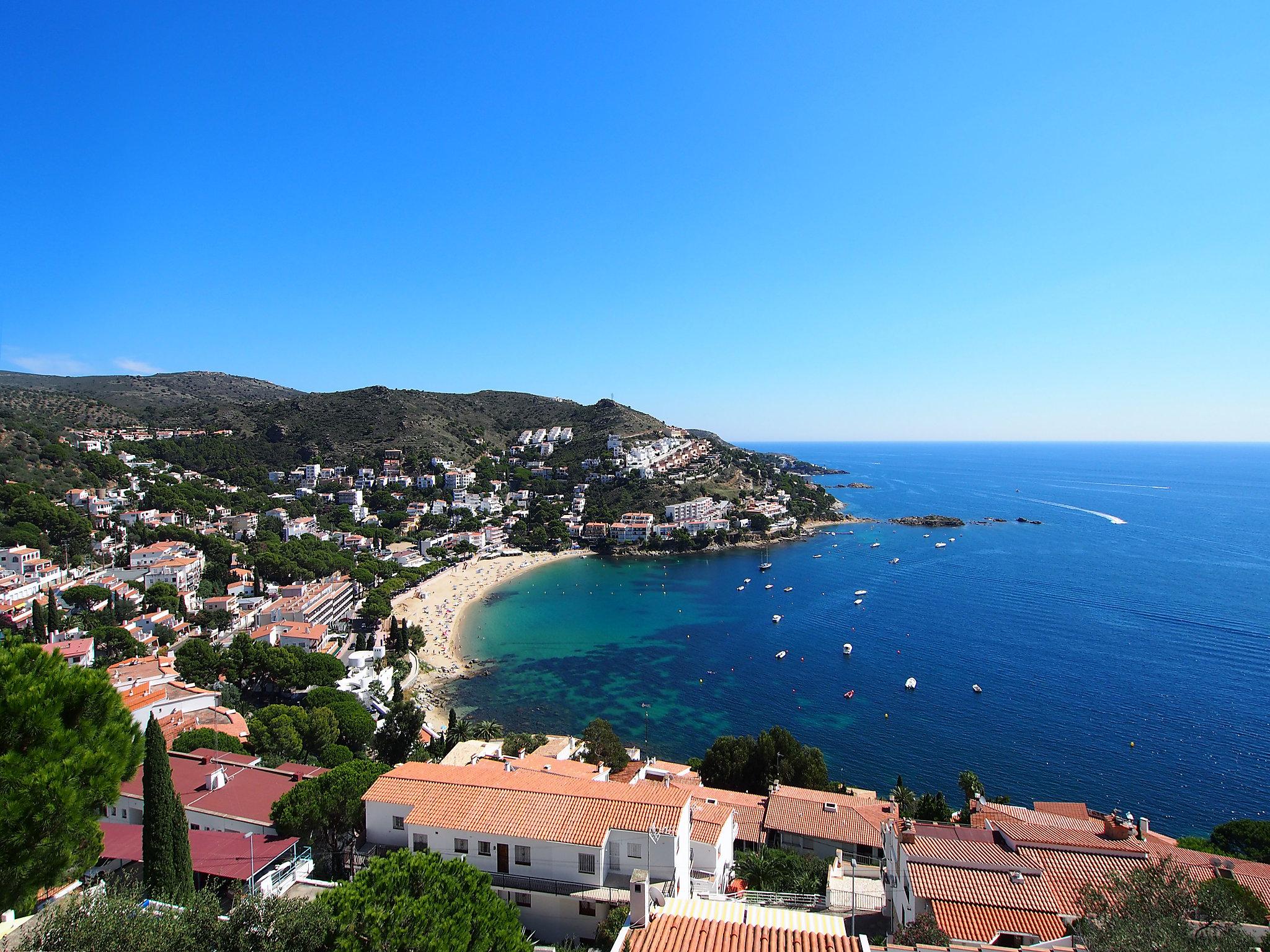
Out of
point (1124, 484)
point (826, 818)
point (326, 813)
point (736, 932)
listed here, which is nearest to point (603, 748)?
point (826, 818)

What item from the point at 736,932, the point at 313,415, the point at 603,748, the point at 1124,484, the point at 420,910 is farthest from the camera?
the point at 1124,484

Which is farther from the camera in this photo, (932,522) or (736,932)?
(932,522)

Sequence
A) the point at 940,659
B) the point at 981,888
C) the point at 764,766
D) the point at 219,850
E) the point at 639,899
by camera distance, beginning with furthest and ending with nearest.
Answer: the point at 940,659 → the point at 764,766 → the point at 219,850 → the point at 981,888 → the point at 639,899

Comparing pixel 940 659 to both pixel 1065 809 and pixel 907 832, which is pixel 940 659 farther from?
pixel 907 832

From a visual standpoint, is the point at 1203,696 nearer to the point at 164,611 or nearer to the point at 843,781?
the point at 843,781

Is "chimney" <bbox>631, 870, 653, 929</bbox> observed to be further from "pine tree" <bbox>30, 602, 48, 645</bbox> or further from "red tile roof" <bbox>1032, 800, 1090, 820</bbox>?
"pine tree" <bbox>30, 602, 48, 645</bbox>

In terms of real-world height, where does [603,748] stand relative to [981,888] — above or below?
below
